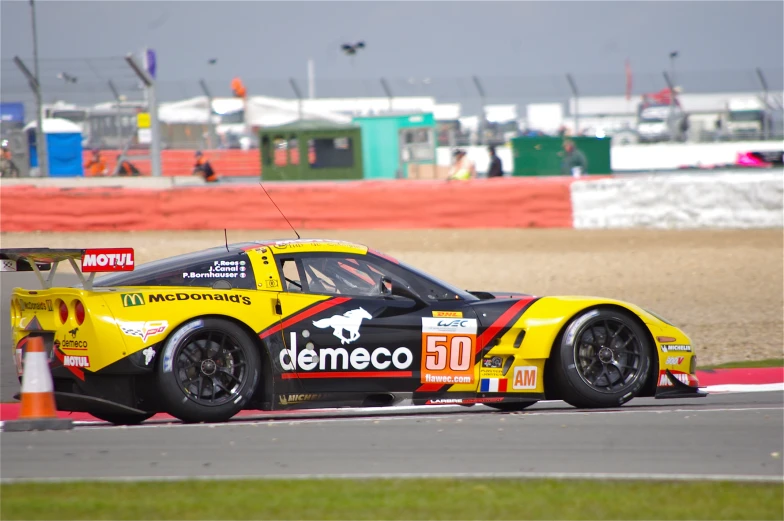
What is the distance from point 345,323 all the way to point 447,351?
0.67 metres

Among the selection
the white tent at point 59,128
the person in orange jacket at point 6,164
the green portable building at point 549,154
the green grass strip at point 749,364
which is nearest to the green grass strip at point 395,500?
the green grass strip at point 749,364

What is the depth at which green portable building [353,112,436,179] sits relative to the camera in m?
29.1

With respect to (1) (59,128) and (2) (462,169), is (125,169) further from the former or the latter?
(2) (462,169)

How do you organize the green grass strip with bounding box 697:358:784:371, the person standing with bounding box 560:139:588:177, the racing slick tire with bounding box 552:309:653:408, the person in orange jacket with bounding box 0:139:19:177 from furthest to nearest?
1. the person in orange jacket with bounding box 0:139:19:177
2. the person standing with bounding box 560:139:588:177
3. the green grass strip with bounding box 697:358:784:371
4. the racing slick tire with bounding box 552:309:653:408

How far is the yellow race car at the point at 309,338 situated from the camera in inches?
240

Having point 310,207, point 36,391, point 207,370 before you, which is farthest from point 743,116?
point 36,391

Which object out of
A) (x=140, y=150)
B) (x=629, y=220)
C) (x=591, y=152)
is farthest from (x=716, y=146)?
(x=140, y=150)

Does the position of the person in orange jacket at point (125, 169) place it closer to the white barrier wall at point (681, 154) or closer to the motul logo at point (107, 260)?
the white barrier wall at point (681, 154)

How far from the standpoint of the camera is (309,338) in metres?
6.38

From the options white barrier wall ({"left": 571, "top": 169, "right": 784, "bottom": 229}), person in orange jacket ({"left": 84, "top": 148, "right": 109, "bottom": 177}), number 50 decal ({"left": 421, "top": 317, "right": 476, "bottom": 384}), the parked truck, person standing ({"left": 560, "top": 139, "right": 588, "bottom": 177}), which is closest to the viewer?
number 50 decal ({"left": 421, "top": 317, "right": 476, "bottom": 384})

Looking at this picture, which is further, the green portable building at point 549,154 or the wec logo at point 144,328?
the green portable building at point 549,154

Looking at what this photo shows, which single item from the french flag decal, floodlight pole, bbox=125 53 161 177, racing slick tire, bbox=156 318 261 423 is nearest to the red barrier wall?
floodlight pole, bbox=125 53 161 177

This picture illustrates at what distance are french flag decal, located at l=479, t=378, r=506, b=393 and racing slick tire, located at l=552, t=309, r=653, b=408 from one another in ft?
1.19

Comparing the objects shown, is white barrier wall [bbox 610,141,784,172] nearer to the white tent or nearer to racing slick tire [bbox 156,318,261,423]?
the white tent
